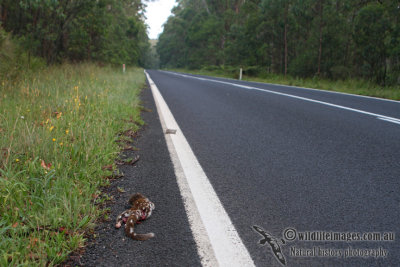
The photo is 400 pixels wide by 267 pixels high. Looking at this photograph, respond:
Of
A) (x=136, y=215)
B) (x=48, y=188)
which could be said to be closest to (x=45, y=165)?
(x=48, y=188)

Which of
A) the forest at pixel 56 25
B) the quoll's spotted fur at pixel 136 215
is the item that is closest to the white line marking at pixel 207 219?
the quoll's spotted fur at pixel 136 215

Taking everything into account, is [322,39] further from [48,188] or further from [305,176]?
[48,188]

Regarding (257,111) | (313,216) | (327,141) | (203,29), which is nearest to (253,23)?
(203,29)

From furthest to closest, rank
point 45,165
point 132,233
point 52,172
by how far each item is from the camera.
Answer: point 45,165 → point 52,172 → point 132,233

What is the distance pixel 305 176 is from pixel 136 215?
1653mm

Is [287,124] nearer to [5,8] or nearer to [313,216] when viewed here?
[313,216]

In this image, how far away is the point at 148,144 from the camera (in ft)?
12.8

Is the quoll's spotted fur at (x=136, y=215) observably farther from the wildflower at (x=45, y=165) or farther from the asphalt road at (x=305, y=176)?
the wildflower at (x=45, y=165)

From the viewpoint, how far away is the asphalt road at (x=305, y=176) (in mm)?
1785

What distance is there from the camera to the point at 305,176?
275 cm

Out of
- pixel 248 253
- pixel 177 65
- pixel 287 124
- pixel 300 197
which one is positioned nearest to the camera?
pixel 248 253

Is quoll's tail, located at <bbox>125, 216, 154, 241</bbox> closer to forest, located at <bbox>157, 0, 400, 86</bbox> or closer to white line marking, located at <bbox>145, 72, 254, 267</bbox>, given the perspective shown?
white line marking, located at <bbox>145, 72, 254, 267</bbox>

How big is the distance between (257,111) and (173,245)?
4.92m

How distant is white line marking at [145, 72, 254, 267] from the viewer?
162 centimetres
